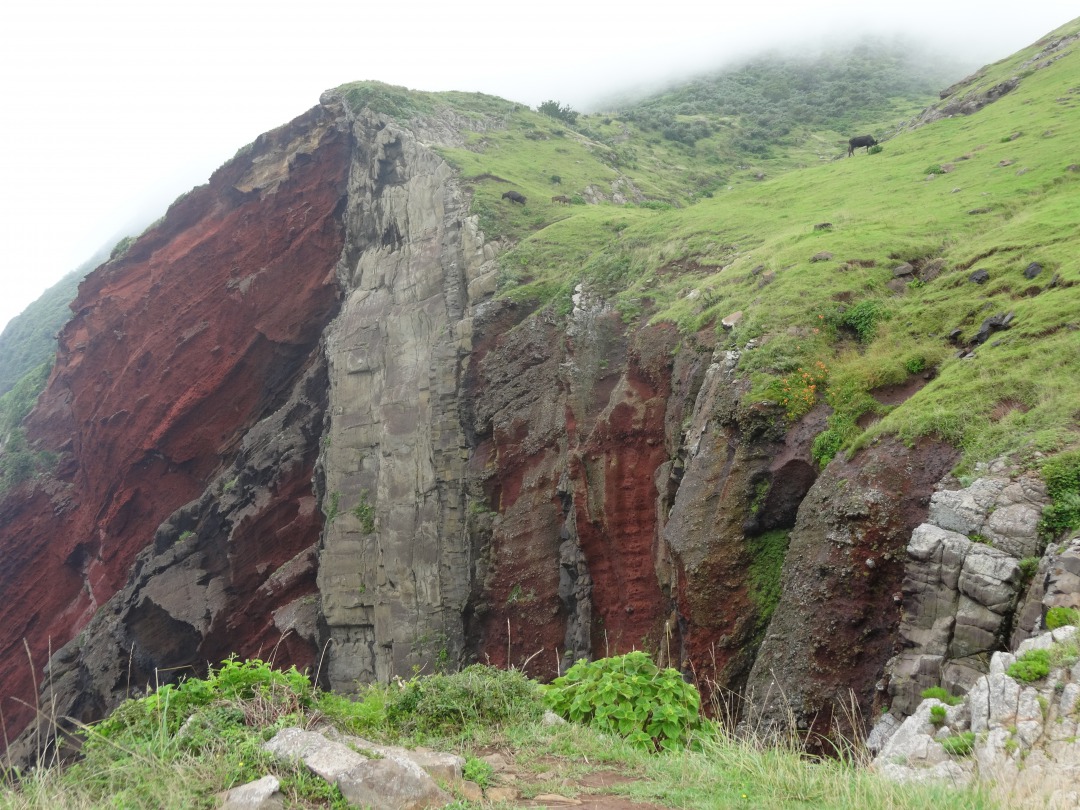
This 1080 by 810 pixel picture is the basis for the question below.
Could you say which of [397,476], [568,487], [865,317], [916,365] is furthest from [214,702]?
[397,476]

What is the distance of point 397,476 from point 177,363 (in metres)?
22.3

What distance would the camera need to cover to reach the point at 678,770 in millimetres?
6789

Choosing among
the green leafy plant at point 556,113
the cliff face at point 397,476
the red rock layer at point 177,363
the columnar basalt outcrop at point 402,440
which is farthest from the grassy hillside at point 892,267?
the green leafy plant at point 556,113

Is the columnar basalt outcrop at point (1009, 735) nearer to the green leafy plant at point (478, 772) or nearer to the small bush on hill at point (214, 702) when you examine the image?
the green leafy plant at point (478, 772)

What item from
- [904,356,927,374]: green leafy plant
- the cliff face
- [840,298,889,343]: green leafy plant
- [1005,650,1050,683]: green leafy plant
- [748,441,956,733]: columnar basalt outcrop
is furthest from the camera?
[840,298,889,343]: green leafy plant

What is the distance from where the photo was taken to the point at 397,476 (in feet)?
90.8

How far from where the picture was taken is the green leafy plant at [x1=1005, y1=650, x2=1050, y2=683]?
22.0ft

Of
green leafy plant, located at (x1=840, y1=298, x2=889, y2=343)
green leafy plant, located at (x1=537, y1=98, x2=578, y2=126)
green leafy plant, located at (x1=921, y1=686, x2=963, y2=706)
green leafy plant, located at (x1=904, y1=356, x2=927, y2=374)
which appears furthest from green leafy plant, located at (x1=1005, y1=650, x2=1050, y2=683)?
green leafy plant, located at (x1=537, y1=98, x2=578, y2=126)

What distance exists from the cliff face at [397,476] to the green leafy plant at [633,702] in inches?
91.5

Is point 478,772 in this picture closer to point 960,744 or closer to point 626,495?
point 960,744

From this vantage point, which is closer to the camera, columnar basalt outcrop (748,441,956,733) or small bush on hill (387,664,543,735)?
small bush on hill (387,664,543,735)

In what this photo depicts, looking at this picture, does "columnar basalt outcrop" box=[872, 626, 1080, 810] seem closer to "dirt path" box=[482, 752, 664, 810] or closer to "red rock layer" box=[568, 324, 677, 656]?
"dirt path" box=[482, 752, 664, 810]

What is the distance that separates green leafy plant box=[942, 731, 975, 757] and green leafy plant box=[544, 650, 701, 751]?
2.70 m

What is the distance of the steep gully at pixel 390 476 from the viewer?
13586 millimetres
